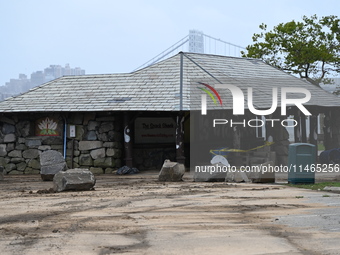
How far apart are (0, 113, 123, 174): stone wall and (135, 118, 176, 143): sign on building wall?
3.58 ft

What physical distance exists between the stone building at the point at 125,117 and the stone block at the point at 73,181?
7734 millimetres

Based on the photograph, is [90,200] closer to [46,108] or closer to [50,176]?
[50,176]

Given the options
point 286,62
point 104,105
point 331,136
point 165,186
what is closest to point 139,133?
point 104,105

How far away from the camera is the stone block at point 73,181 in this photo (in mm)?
17531

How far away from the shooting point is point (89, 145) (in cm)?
2662

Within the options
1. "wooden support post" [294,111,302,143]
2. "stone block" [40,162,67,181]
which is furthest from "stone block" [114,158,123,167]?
"wooden support post" [294,111,302,143]

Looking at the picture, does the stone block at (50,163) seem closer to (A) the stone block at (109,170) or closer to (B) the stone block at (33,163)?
(A) the stone block at (109,170)

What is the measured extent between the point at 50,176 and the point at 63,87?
7527mm

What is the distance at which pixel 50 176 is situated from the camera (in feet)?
74.8

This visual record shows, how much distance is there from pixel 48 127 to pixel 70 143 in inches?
45.6

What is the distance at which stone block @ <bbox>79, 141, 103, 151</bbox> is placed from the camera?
26.5 meters

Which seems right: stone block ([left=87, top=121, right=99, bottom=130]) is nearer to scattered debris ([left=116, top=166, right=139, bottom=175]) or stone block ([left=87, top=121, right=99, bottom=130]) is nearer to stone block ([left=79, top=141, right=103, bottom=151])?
stone block ([left=79, top=141, right=103, bottom=151])

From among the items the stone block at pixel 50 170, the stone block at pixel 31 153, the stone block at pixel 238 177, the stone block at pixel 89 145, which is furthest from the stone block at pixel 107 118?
the stone block at pixel 238 177

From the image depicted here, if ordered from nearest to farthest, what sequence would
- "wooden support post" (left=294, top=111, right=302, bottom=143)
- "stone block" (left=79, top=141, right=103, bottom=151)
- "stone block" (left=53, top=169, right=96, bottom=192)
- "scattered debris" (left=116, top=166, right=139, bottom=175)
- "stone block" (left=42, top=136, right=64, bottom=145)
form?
"stone block" (left=53, top=169, right=96, bottom=192) → "scattered debris" (left=116, top=166, right=139, bottom=175) → "stone block" (left=79, top=141, right=103, bottom=151) → "stone block" (left=42, top=136, right=64, bottom=145) → "wooden support post" (left=294, top=111, right=302, bottom=143)
